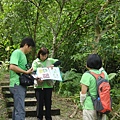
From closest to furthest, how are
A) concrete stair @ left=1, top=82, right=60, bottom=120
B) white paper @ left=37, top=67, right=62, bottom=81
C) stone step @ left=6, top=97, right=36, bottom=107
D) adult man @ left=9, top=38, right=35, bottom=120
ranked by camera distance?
adult man @ left=9, top=38, right=35, bottom=120, white paper @ left=37, top=67, right=62, bottom=81, concrete stair @ left=1, top=82, right=60, bottom=120, stone step @ left=6, top=97, right=36, bottom=107

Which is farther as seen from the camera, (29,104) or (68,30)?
(68,30)

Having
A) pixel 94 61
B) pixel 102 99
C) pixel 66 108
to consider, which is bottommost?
pixel 66 108

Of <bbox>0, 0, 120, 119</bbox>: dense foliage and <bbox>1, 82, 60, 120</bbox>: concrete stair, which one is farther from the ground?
<bbox>0, 0, 120, 119</bbox>: dense foliage

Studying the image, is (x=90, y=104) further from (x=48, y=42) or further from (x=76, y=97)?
(x=48, y=42)

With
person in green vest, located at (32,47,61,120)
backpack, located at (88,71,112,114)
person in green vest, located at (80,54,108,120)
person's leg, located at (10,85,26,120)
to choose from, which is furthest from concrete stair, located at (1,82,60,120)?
backpack, located at (88,71,112,114)

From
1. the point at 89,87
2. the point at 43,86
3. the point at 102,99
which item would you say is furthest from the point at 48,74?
the point at 102,99

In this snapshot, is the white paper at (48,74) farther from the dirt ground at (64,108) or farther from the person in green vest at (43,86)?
the dirt ground at (64,108)

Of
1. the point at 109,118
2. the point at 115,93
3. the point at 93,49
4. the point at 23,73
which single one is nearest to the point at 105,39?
the point at 93,49

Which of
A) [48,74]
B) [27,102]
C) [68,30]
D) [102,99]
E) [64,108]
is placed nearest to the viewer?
[102,99]

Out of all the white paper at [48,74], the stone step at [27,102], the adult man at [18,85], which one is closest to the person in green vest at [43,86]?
the white paper at [48,74]

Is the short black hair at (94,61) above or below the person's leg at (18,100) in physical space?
above

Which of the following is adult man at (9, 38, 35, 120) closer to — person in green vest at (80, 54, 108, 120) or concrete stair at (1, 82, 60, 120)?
person in green vest at (80, 54, 108, 120)

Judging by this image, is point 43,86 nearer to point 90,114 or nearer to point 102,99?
point 90,114

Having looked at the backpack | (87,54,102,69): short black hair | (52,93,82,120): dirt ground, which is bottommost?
(52,93,82,120): dirt ground
